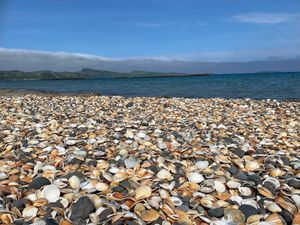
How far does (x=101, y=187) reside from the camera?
3328mm

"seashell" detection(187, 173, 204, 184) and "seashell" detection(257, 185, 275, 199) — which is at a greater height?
"seashell" detection(187, 173, 204, 184)

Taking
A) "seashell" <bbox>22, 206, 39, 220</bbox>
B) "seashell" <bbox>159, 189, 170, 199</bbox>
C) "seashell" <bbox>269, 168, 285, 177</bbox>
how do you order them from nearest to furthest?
"seashell" <bbox>22, 206, 39, 220</bbox>, "seashell" <bbox>159, 189, 170, 199</bbox>, "seashell" <bbox>269, 168, 285, 177</bbox>

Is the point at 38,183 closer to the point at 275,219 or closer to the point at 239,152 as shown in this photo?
the point at 275,219

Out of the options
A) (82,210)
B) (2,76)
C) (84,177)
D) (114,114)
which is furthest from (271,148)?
(2,76)

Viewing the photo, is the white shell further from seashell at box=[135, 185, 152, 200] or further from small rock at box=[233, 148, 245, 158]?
small rock at box=[233, 148, 245, 158]

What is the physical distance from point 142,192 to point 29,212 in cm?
102

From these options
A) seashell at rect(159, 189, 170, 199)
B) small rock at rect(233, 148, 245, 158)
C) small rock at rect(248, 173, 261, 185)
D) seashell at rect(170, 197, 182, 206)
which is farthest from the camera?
small rock at rect(233, 148, 245, 158)

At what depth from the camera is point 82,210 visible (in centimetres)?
283

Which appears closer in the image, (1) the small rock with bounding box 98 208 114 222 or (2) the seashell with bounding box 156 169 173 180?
(1) the small rock with bounding box 98 208 114 222

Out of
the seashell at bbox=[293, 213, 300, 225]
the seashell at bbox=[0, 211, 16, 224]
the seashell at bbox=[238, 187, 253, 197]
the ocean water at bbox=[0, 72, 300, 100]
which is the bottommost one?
the ocean water at bbox=[0, 72, 300, 100]

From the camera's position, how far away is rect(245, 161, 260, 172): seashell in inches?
160

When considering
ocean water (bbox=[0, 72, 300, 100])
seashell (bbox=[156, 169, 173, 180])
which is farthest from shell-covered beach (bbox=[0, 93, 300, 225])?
ocean water (bbox=[0, 72, 300, 100])

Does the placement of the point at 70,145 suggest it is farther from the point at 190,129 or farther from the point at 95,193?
the point at 190,129

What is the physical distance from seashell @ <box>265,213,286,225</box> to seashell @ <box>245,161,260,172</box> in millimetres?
1214
